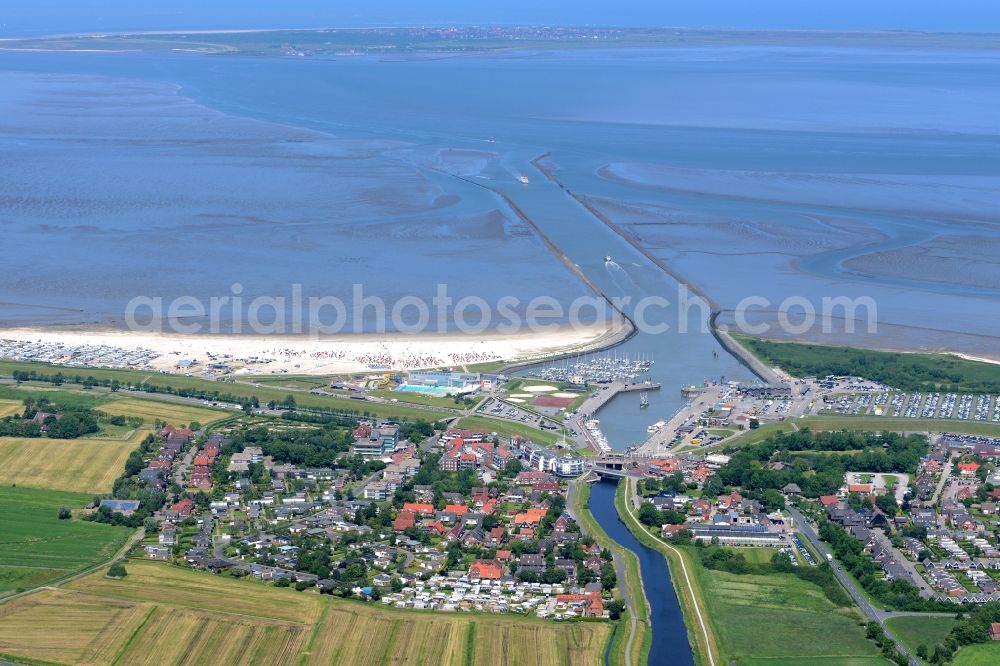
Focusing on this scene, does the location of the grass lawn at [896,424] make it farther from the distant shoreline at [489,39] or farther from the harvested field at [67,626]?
the distant shoreline at [489,39]

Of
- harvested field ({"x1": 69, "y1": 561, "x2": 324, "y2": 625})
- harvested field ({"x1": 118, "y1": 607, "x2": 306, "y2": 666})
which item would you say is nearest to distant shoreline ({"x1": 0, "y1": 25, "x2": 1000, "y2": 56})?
harvested field ({"x1": 69, "y1": 561, "x2": 324, "y2": 625})

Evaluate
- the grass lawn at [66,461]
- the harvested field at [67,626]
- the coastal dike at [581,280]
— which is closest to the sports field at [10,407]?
the grass lawn at [66,461]

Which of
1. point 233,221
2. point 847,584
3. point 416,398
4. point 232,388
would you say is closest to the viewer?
point 847,584

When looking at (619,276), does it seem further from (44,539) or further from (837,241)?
(44,539)

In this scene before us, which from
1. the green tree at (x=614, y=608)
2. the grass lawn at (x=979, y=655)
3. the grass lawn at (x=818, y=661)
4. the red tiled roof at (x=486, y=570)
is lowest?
the grass lawn at (x=818, y=661)

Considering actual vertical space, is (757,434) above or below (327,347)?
below

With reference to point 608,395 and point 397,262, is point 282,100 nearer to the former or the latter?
point 397,262

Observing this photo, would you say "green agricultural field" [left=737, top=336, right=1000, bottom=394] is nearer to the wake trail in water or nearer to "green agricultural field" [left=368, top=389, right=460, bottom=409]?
the wake trail in water

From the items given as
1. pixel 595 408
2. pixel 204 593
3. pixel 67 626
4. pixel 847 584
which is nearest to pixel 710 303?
pixel 595 408
